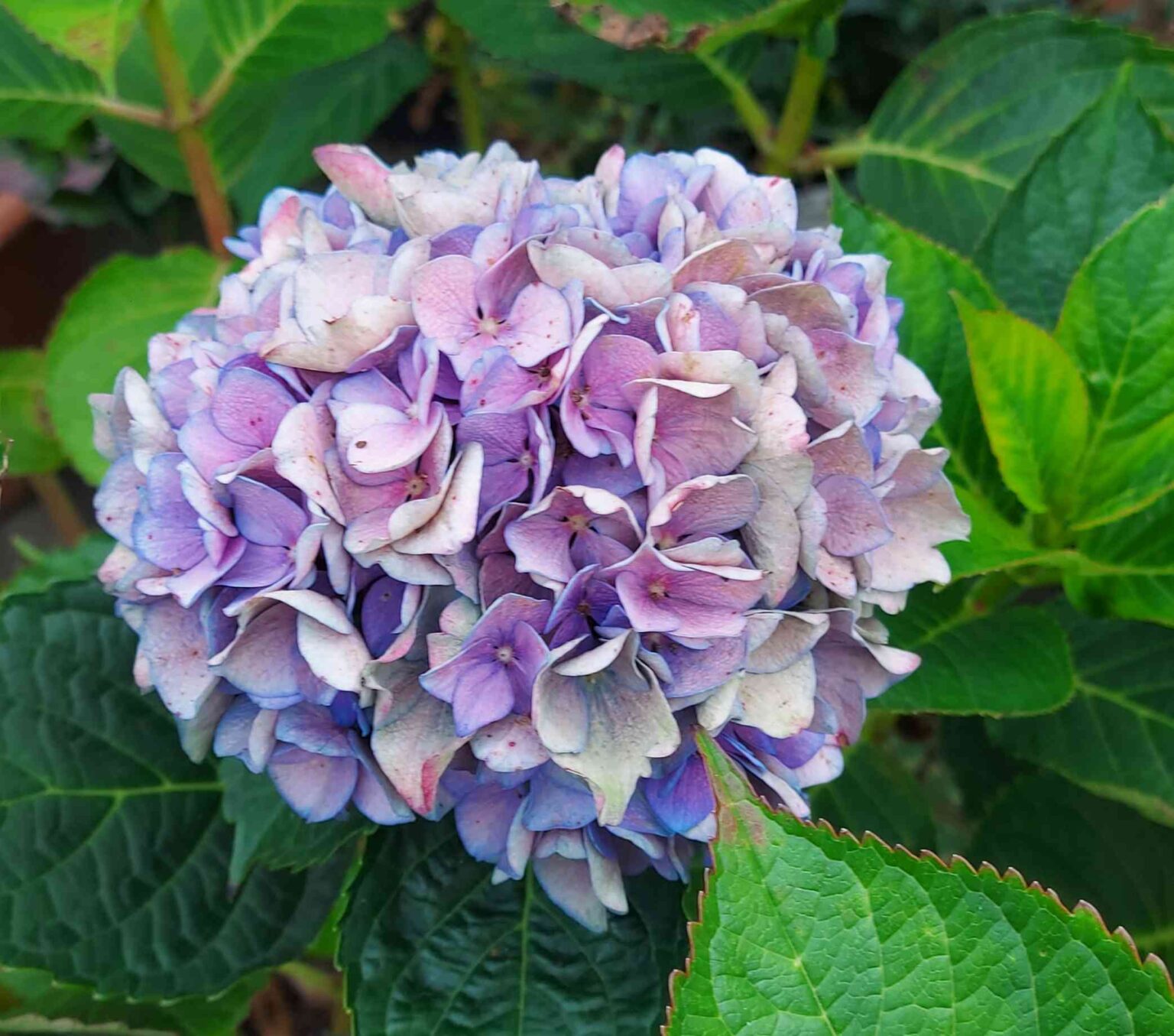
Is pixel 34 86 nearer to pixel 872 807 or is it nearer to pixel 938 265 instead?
pixel 938 265

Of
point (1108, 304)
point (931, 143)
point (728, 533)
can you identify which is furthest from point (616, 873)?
point (931, 143)

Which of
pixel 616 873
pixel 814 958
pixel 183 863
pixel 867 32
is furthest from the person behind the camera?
pixel 867 32

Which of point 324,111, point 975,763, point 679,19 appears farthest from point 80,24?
point 975,763

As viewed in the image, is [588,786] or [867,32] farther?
[867,32]

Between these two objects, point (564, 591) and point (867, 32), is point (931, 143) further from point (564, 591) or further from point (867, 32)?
point (564, 591)

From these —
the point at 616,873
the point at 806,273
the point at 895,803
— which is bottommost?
the point at 895,803

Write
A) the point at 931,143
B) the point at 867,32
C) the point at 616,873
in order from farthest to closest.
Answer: the point at 867,32 → the point at 931,143 → the point at 616,873
